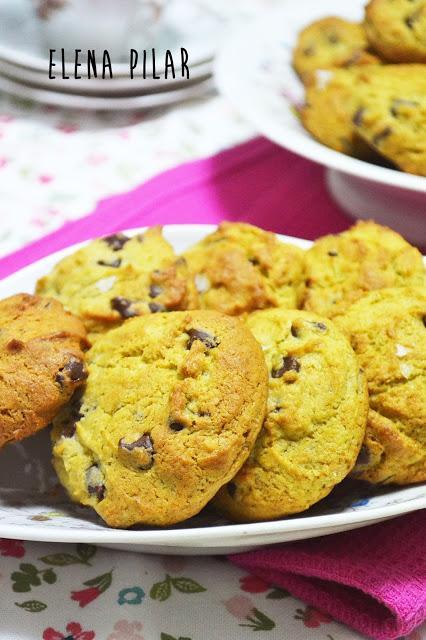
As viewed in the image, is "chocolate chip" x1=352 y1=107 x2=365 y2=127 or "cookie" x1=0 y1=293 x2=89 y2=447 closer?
"cookie" x1=0 y1=293 x2=89 y2=447

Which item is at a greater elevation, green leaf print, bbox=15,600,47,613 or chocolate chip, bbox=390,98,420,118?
chocolate chip, bbox=390,98,420,118

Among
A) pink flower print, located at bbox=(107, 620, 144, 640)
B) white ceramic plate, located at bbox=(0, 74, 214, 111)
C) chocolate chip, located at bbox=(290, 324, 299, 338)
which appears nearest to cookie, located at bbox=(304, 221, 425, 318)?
chocolate chip, located at bbox=(290, 324, 299, 338)

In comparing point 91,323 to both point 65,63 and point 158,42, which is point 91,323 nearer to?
point 65,63

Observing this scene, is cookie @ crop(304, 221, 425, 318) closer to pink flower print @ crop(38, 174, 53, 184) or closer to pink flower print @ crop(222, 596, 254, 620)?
pink flower print @ crop(222, 596, 254, 620)

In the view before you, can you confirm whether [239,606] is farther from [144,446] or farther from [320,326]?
[320,326]

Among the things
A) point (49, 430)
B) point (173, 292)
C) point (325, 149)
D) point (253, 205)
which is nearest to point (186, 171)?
point (253, 205)

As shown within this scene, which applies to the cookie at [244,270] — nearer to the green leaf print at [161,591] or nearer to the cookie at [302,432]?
the cookie at [302,432]

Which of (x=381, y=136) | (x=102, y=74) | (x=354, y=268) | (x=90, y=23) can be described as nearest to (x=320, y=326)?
(x=354, y=268)
